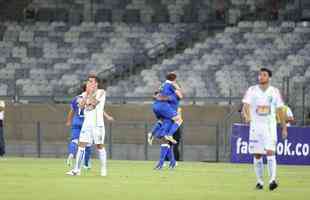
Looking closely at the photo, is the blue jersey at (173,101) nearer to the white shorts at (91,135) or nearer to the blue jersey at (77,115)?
the blue jersey at (77,115)

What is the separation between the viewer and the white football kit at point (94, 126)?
2566cm

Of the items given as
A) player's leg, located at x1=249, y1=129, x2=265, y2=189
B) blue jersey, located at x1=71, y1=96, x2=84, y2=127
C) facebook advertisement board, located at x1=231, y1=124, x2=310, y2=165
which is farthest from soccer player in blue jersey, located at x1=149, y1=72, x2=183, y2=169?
player's leg, located at x1=249, y1=129, x2=265, y2=189

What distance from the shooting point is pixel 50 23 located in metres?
48.3

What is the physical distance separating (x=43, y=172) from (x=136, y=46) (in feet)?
63.2

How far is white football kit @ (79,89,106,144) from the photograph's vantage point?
25656 mm

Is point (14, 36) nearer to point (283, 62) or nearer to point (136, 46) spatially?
point (136, 46)

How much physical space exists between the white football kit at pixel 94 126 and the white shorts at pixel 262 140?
4555 mm

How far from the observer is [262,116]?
22.2 meters

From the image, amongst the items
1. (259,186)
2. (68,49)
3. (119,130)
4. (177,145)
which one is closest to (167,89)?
(177,145)

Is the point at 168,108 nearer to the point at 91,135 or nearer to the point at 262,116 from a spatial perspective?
the point at 91,135

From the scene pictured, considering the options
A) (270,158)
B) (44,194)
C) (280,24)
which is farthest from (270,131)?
(280,24)

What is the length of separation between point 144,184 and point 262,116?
2678mm

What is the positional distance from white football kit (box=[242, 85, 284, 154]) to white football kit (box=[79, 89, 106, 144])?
4.48 metres

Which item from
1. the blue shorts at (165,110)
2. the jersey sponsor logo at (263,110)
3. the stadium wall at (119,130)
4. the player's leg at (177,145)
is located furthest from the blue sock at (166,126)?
the stadium wall at (119,130)
